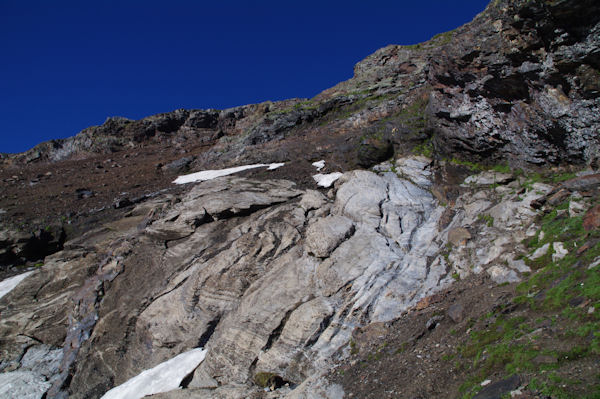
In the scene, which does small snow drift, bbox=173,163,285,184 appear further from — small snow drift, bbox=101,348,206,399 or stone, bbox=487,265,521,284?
stone, bbox=487,265,521,284

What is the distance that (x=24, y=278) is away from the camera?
15.2 m

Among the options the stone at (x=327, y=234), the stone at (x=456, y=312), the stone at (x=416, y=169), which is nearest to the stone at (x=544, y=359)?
the stone at (x=456, y=312)

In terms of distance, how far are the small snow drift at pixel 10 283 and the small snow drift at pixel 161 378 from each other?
7.25 metres

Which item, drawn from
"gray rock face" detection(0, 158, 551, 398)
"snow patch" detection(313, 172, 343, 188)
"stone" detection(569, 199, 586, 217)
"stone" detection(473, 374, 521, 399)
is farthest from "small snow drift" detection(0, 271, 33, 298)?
"stone" detection(569, 199, 586, 217)

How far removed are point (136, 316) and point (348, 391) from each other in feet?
29.0

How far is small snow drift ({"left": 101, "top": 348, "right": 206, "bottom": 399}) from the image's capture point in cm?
1038

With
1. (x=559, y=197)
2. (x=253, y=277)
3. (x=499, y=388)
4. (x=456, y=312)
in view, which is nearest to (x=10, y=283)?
(x=253, y=277)

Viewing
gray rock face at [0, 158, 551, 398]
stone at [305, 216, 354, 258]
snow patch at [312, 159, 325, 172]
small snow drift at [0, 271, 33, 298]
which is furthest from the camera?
snow patch at [312, 159, 325, 172]

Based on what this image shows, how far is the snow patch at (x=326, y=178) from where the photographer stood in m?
16.5

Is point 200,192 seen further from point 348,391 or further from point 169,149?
point 169,149

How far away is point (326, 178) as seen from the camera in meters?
17.2

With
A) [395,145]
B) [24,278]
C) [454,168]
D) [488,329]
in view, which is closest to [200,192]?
[24,278]

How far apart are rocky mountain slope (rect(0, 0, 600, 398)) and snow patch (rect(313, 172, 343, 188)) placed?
62 cm

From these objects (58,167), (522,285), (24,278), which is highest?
(58,167)
